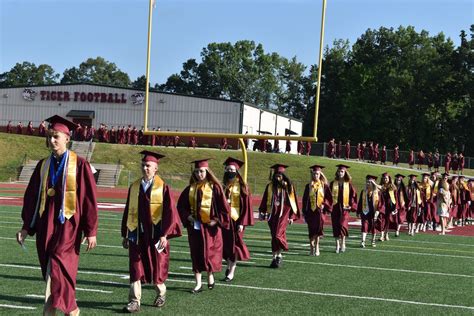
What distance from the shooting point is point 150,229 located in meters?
8.32

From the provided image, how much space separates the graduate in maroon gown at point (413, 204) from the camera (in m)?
20.7

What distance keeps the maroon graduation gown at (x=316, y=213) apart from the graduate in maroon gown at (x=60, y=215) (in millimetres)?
8284

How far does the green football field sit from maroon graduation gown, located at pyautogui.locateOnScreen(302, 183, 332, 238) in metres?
0.53

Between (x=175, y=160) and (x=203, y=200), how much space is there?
35.3 meters

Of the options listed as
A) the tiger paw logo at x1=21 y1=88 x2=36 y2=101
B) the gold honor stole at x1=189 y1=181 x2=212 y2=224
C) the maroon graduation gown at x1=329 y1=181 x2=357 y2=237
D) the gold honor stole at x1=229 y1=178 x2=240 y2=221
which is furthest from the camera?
the tiger paw logo at x1=21 y1=88 x2=36 y2=101

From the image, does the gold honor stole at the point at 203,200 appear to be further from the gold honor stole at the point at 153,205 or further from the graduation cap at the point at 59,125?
the graduation cap at the point at 59,125

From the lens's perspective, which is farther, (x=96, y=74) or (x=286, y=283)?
(x=96, y=74)

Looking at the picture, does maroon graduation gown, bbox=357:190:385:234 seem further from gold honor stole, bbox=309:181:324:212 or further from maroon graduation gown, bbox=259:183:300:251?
maroon graduation gown, bbox=259:183:300:251

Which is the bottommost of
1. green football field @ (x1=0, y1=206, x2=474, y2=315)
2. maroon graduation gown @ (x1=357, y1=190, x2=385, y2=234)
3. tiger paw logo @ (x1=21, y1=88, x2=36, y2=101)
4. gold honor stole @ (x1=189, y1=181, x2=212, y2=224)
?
green football field @ (x1=0, y1=206, x2=474, y2=315)

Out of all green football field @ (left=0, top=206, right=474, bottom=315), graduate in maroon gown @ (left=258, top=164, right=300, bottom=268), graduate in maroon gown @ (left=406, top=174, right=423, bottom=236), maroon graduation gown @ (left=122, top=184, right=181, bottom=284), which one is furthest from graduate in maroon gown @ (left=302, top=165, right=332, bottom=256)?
maroon graduation gown @ (left=122, top=184, right=181, bottom=284)

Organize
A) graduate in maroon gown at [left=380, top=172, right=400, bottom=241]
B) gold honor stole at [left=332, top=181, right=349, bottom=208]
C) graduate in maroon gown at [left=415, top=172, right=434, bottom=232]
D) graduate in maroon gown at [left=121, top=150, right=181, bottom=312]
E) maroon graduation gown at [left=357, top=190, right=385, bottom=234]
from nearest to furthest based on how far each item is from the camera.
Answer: graduate in maroon gown at [left=121, top=150, right=181, bottom=312]
gold honor stole at [left=332, top=181, right=349, bottom=208]
maroon graduation gown at [left=357, top=190, right=385, bottom=234]
graduate in maroon gown at [left=380, top=172, right=400, bottom=241]
graduate in maroon gown at [left=415, top=172, right=434, bottom=232]

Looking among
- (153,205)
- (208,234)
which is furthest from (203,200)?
(153,205)

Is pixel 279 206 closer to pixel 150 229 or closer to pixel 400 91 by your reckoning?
pixel 150 229

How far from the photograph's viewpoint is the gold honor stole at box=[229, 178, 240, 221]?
1113 cm
